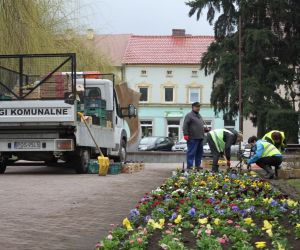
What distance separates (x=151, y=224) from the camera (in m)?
6.32

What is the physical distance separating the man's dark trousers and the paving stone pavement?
77.2 inches

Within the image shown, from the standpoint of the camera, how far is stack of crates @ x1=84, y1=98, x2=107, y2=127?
58.1 feet

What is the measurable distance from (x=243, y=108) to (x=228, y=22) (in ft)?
22.4

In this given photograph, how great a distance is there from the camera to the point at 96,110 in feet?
58.7

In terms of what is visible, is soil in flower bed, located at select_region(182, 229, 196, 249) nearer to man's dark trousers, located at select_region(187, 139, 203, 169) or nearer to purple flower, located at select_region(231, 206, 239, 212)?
purple flower, located at select_region(231, 206, 239, 212)

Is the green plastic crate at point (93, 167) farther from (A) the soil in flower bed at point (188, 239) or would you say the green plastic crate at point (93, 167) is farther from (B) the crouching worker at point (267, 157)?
(A) the soil in flower bed at point (188, 239)

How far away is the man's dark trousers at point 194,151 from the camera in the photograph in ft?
51.3

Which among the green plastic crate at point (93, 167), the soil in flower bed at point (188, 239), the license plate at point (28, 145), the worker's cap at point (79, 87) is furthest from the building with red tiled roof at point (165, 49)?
the soil in flower bed at point (188, 239)

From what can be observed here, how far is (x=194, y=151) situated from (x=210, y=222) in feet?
29.9

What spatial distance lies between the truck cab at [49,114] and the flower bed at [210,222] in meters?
6.17

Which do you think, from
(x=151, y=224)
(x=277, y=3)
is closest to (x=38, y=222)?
(x=151, y=224)

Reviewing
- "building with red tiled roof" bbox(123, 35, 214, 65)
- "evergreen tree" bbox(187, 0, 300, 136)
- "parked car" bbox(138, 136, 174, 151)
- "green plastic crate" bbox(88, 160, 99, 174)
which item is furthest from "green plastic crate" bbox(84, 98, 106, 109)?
"building with red tiled roof" bbox(123, 35, 214, 65)

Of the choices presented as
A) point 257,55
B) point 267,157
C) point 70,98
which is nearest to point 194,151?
point 267,157

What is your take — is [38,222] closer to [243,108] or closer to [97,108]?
[97,108]
